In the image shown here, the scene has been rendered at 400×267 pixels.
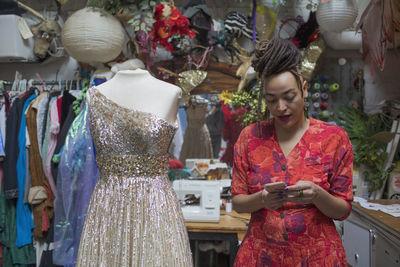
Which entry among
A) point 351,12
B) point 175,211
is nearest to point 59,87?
point 175,211

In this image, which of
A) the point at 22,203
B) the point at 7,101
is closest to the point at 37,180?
the point at 22,203

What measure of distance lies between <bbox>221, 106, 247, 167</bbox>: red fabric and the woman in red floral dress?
153 cm

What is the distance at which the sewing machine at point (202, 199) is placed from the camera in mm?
2193

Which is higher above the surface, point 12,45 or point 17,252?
point 12,45

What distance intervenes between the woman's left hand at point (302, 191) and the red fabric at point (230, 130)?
1.68 meters

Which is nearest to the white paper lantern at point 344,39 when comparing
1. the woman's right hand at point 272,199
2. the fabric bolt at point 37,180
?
the woman's right hand at point 272,199

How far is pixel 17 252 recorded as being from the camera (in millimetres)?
2732

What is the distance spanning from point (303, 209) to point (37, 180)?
7.42 ft

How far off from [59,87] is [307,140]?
2.52 meters

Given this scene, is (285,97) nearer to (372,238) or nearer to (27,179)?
(372,238)

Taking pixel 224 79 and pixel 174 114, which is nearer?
pixel 174 114

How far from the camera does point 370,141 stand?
2.45 m

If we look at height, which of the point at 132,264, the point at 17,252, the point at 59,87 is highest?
the point at 59,87

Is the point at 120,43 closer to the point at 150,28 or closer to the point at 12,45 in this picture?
the point at 150,28
